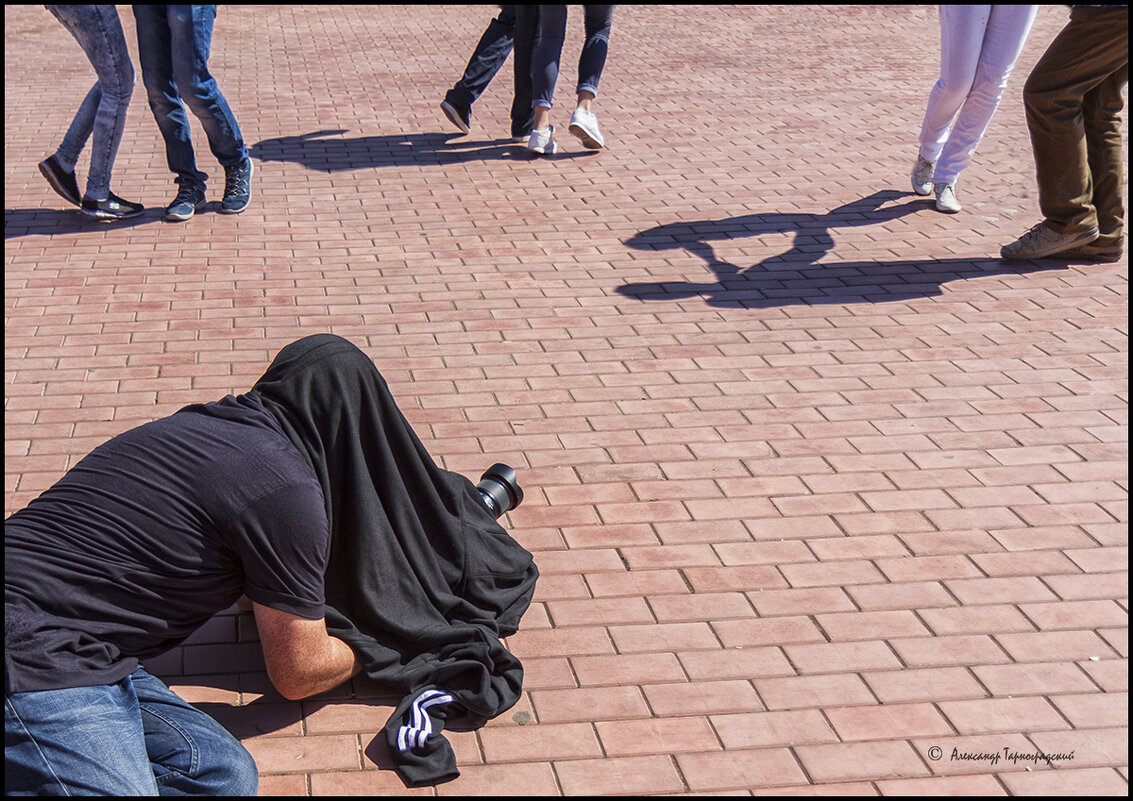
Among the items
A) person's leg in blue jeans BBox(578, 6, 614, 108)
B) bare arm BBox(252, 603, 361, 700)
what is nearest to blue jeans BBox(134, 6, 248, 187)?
person's leg in blue jeans BBox(578, 6, 614, 108)

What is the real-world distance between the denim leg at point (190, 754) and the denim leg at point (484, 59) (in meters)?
6.03

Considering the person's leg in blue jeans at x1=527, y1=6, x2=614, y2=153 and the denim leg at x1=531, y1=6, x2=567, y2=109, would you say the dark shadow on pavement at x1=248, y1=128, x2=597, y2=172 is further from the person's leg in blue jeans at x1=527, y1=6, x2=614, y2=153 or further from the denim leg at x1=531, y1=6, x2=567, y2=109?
the denim leg at x1=531, y1=6, x2=567, y2=109

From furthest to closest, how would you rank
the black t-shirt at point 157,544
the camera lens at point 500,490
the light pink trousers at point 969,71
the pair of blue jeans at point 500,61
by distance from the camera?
the pair of blue jeans at point 500,61 → the light pink trousers at point 969,71 → the camera lens at point 500,490 → the black t-shirt at point 157,544

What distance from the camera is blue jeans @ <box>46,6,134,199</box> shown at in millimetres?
5996

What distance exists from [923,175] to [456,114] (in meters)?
3.19

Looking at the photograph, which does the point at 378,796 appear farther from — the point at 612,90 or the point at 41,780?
the point at 612,90

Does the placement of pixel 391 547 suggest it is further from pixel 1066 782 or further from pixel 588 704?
pixel 1066 782

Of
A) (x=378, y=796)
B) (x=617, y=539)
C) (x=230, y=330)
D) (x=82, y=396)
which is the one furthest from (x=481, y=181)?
(x=378, y=796)

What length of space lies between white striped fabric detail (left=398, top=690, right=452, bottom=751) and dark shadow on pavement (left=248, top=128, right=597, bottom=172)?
526 cm

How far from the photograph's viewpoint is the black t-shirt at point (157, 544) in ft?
7.50

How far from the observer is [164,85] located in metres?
6.22

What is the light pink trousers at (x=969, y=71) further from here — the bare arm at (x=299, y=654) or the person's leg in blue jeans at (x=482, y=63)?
the bare arm at (x=299, y=654)

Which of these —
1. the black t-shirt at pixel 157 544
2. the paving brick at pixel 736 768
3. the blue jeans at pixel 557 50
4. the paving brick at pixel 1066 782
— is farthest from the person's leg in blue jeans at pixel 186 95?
the paving brick at pixel 1066 782

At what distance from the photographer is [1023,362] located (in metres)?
4.77
